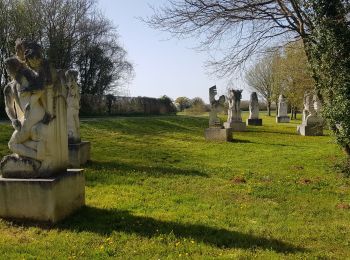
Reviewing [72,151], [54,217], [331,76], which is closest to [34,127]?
[54,217]

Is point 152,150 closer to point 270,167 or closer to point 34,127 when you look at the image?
point 270,167

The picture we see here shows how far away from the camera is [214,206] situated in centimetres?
771

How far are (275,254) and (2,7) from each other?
29502 millimetres

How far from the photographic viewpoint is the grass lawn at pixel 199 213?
213 inches

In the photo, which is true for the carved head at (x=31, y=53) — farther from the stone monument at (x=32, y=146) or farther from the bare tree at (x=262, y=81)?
the bare tree at (x=262, y=81)

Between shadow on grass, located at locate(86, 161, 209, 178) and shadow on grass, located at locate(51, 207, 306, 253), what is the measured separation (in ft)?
13.1

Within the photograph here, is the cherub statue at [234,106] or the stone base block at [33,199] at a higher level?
the cherub statue at [234,106]

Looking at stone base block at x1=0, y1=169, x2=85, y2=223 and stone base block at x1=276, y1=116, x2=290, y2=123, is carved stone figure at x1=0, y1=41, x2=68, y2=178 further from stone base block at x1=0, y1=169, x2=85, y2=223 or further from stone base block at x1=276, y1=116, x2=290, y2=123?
stone base block at x1=276, y1=116, x2=290, y2=123

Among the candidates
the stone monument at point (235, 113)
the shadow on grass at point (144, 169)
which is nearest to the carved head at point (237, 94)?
the stone monument at point (235, 113)

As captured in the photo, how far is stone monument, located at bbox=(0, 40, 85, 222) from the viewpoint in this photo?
243 inches

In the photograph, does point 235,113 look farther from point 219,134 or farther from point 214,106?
point 219,134

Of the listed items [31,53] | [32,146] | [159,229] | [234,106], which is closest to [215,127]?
[234,106]

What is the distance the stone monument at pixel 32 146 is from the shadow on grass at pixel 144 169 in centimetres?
446

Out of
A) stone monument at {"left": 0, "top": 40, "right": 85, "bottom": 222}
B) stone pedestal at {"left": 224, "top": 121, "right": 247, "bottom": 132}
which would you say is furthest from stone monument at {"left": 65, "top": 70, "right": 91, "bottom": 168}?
stone pedestal at {"left": 224, "top": 121, "right": 247, "bottom": 132}
